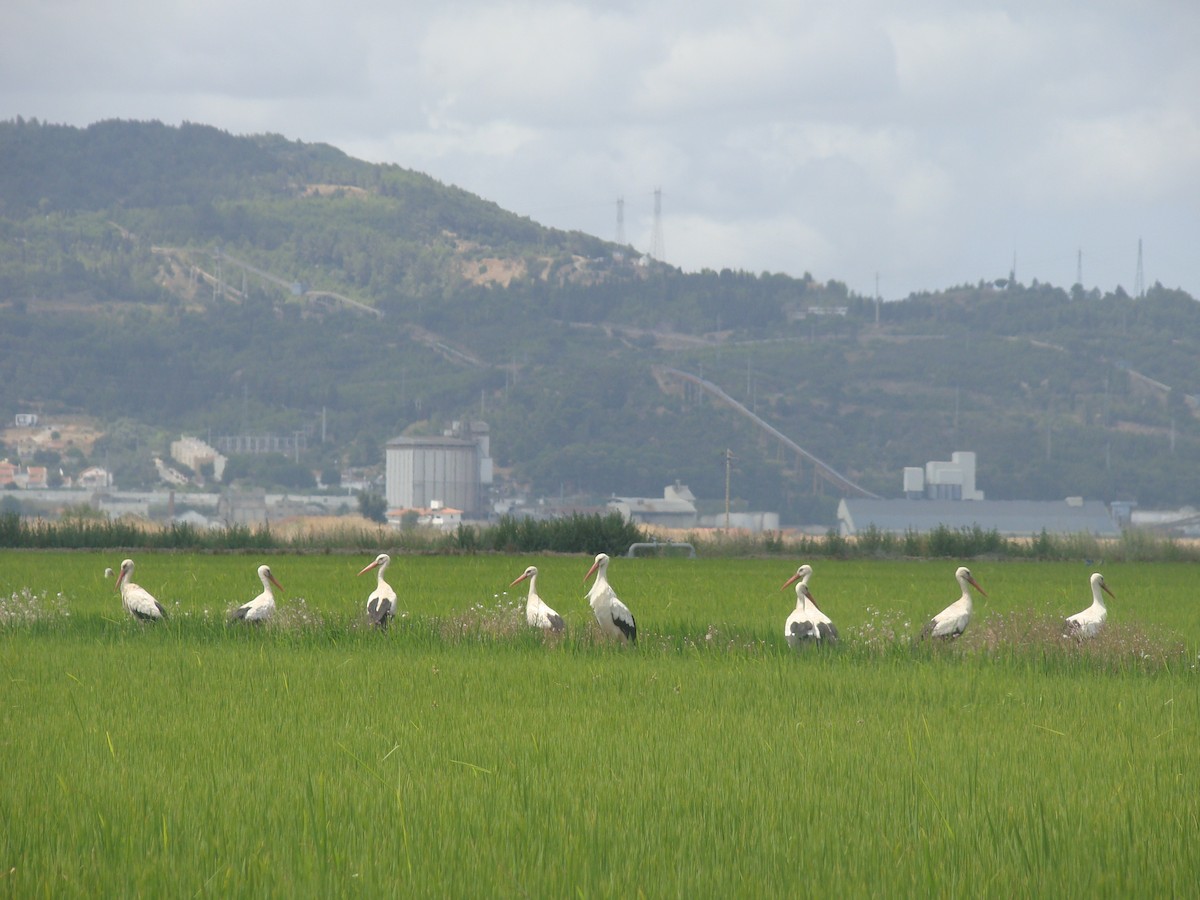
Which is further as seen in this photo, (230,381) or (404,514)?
(230,381)

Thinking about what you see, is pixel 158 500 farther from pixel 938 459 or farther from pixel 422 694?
pixel 422 694

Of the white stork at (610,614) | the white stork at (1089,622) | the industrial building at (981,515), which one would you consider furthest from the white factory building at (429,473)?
the white stork at (610,614)

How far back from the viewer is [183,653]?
46.7 ft

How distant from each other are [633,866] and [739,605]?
651 inches

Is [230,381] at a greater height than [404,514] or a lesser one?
greater

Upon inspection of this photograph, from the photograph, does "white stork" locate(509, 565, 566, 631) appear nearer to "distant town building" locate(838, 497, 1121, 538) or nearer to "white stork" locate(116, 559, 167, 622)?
"white stork" locate(116, 559, 167, 622)

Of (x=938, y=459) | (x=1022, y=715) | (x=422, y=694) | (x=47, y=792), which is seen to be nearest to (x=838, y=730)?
(x=1022, y=715)

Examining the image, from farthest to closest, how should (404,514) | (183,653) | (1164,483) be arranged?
(1164,483) < (404,514) < (183,653)

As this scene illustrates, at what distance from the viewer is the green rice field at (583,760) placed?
6.57 meters

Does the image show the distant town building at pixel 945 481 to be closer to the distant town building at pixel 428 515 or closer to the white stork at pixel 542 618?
the distant town building at pixel 428 515

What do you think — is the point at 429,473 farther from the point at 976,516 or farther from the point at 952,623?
the point at 952,623

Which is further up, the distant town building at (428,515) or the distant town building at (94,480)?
the distant town building at (94,480)

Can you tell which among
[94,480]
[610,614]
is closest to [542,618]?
[610,614]

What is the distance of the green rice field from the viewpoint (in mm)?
6574
